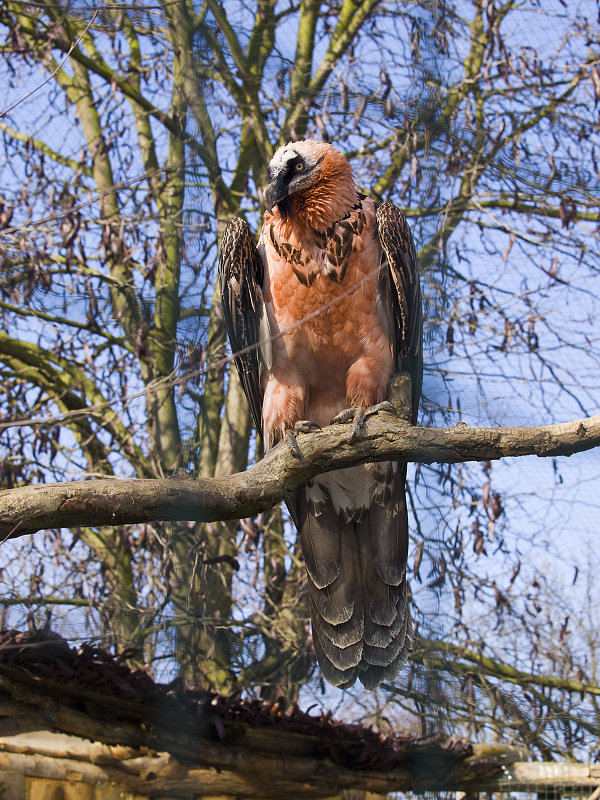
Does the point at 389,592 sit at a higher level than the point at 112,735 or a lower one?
higher

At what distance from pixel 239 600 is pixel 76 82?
11.7 feet

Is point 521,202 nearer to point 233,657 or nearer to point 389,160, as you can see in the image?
point 389,160

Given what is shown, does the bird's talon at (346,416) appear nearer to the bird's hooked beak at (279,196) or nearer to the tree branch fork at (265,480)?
the tree branch fork at (265,480)

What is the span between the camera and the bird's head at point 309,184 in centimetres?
251

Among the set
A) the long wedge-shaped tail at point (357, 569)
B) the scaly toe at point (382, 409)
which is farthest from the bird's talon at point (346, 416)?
the long wedge-shaped tail at point (357, 569)

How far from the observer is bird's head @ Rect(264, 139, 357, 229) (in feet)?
8.23

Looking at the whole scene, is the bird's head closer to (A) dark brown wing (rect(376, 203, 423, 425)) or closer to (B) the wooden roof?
(A) dark brown wing (rect(376, 203, 423, 425))

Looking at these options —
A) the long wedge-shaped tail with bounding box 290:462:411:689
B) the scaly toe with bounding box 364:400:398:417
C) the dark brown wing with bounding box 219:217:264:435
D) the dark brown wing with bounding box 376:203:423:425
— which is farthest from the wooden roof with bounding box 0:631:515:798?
the dark brown wing with bounding box 376:203:423:425

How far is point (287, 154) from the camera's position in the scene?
2584 mm

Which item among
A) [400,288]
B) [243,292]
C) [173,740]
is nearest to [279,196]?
[243,292]

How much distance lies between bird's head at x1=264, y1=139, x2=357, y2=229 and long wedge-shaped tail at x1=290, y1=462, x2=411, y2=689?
35.4 inches

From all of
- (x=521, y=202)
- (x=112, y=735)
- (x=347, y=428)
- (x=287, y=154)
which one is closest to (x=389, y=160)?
(x=521, y=202)

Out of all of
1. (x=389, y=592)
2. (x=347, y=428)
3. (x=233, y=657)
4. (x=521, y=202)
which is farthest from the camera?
(x=521, y=202)

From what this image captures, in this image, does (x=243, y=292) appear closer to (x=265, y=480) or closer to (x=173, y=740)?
(x=265, y=480)
